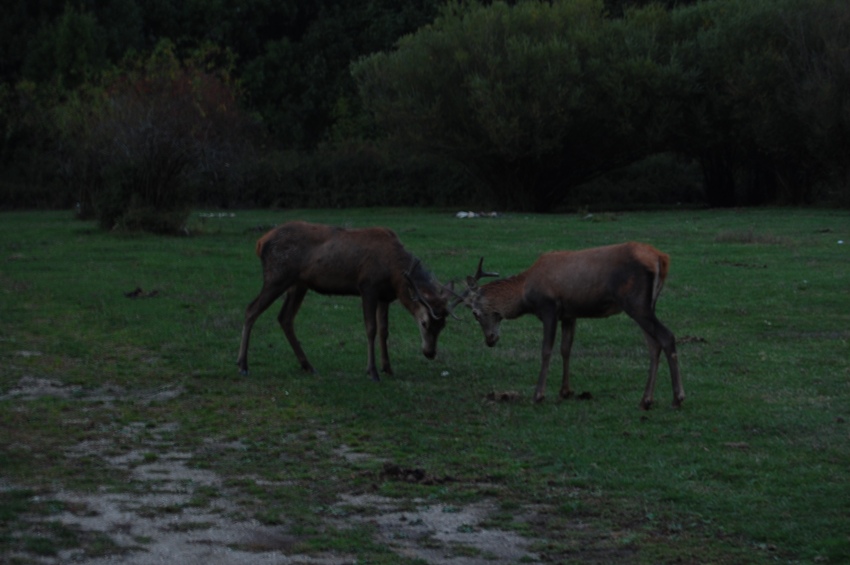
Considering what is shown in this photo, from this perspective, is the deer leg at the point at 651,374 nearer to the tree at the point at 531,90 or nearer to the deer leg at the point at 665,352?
the deer leg at the point at 665,352

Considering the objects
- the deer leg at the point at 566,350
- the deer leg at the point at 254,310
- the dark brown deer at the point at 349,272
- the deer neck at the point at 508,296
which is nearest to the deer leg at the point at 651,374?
the deer leg at the point at 566,350

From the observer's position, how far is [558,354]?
13750mm

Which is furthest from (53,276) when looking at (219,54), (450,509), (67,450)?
(219,54)

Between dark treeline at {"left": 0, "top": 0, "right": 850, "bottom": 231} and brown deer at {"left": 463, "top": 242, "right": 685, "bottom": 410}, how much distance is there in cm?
1931

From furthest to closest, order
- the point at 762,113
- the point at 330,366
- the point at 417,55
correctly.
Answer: the point at 417,55 → the point at 762,113 → the point at 330,366

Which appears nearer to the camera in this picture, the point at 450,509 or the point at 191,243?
the point at 450,509

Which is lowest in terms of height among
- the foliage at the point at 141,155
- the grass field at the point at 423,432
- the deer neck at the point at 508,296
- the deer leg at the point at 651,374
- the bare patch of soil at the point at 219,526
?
the bare patch of soil at the point at 219,526

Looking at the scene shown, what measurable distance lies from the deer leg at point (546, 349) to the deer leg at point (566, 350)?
201 mm

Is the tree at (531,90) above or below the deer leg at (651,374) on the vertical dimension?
above

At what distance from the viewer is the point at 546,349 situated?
11.2 meters

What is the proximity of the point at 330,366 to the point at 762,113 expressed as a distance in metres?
28.8

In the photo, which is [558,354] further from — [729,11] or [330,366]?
[729,11]

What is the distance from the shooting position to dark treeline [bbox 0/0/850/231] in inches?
1449

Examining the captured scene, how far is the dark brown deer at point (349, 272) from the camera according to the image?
41.2ft
